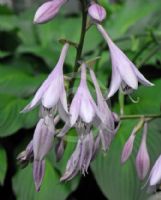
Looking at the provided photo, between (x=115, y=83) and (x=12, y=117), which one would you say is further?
(x=12, y=117)

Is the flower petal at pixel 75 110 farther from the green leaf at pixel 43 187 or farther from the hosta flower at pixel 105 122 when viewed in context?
the green leaf at pixel 43 187

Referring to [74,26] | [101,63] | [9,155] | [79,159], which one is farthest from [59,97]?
[74,26]

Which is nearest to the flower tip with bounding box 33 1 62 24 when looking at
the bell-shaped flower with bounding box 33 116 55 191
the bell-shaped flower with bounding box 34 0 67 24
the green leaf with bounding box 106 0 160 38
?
the bell-shaped flower with bounding box 34 0 67 24

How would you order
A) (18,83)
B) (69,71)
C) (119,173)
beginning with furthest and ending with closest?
(69,71) < (18,83) < (119,173)

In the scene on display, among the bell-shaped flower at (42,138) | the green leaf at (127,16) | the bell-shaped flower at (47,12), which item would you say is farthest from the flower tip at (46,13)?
the green leaf at (127,16)

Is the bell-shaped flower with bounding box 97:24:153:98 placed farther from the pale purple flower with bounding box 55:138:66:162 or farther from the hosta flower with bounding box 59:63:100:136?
the pale purple flower with bounding box 55:138:66:162

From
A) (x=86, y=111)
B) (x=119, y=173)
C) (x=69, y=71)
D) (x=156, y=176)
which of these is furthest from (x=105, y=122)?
(x=69, y=71)

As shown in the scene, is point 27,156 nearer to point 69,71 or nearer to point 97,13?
point 97,13

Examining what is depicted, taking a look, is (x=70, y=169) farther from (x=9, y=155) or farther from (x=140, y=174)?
(x=9, y=155)
